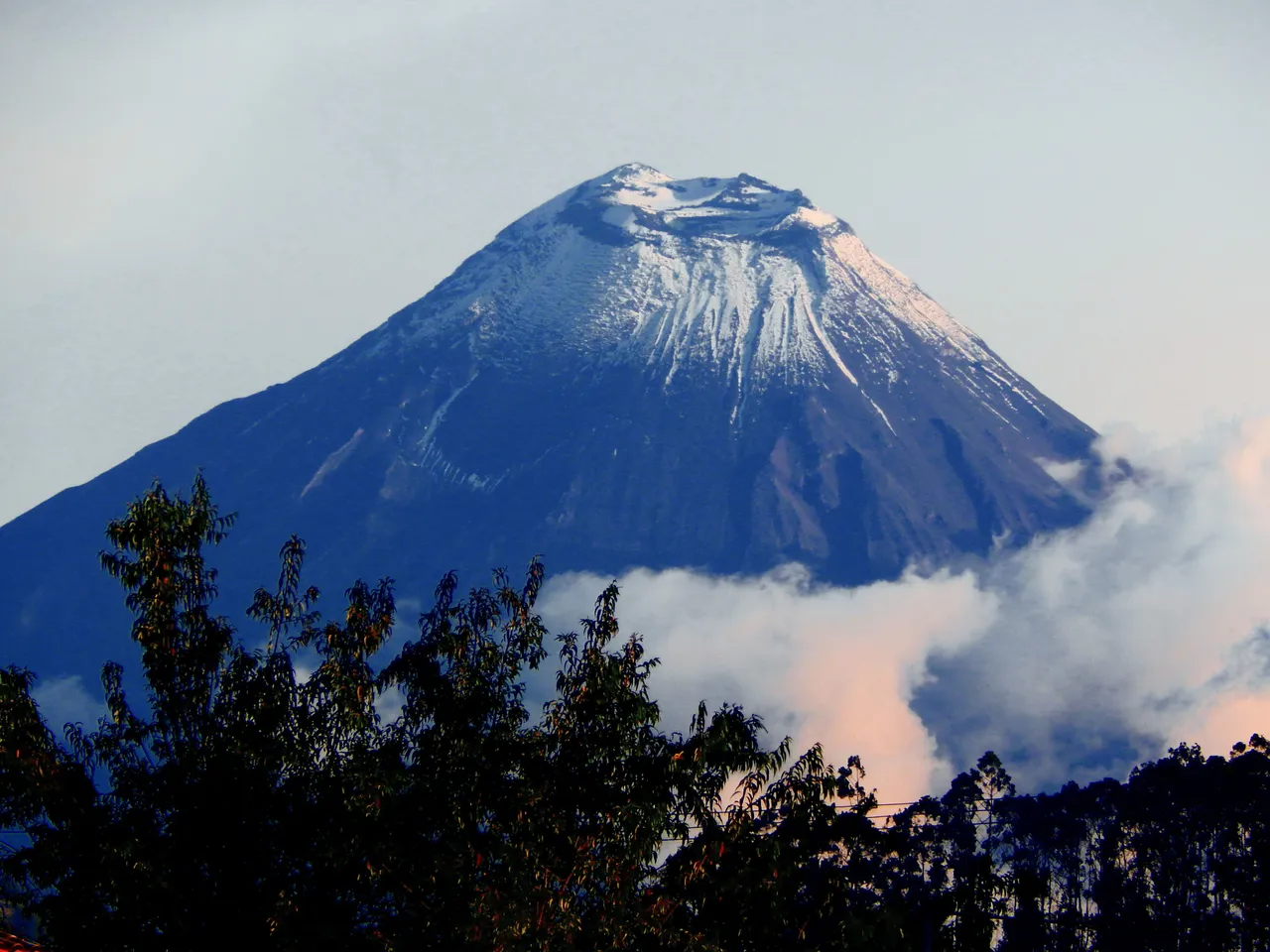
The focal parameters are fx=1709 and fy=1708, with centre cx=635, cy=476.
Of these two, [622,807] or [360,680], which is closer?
[622,807]

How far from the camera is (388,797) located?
71.5ft

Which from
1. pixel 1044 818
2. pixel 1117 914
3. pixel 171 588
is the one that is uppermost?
pixel 171 588

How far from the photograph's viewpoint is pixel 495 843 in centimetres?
2153

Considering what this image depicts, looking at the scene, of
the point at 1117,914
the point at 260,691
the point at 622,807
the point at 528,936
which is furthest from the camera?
the point at 1117,914

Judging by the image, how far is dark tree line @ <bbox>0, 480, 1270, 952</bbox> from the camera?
838 inches

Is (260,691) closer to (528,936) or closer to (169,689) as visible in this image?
(169,689)

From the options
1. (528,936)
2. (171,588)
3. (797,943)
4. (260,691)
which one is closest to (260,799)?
(260,691)

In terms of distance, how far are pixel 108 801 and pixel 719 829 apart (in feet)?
27.6

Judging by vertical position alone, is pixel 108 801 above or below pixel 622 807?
above

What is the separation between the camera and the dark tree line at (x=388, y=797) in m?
21.3

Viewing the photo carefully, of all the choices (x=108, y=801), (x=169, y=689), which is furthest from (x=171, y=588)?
(x=108, y=801)

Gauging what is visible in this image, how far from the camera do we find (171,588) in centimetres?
2509

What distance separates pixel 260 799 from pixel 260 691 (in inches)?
61.9

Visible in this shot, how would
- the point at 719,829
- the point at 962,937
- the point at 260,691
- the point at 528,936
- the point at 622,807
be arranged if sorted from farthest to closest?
1. the point at 962,937
2. the point at 260,691
3. the point at 719,829
4. the point at 622,807
5. the point at 528,936
